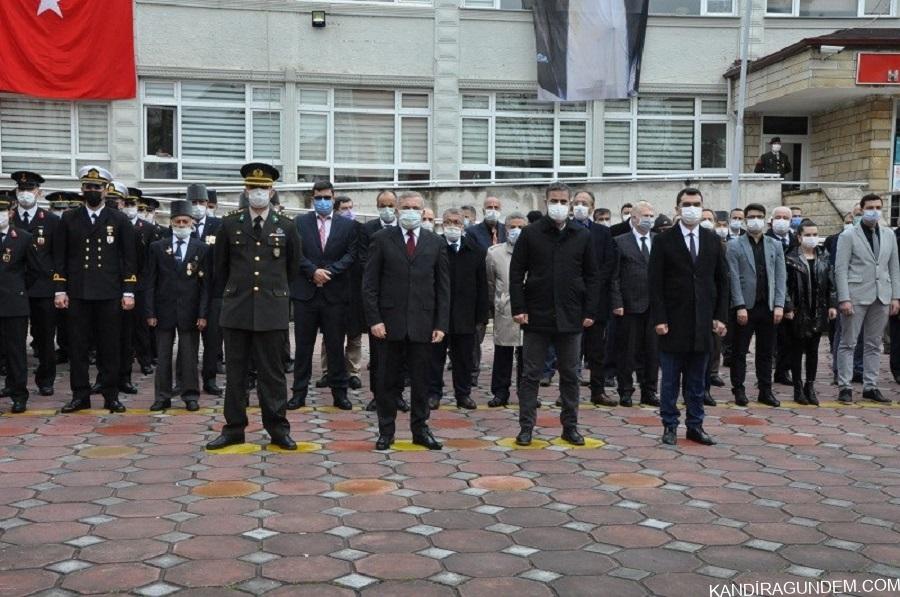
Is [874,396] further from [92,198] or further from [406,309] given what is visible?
[92,198]

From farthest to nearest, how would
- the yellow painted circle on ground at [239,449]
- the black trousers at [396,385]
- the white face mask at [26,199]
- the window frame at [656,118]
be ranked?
1. the window frame at [656,118]
2. the white face mask at [26,199]
3. the black trousers at [396,385]
4. the yellow painted circle on ground at [239,449]

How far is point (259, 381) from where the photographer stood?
322 inches

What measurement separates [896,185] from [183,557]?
73.0 feet

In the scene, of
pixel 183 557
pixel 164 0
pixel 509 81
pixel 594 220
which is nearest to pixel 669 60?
pixel 509 81

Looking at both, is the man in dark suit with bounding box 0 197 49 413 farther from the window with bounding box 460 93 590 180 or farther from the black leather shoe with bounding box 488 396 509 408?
the window with bounding box 460 93 590 180

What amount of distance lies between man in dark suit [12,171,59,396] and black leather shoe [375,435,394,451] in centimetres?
426

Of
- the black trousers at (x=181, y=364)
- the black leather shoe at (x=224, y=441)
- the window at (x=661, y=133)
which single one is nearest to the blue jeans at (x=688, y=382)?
the black leather shoe at (x=224, y=441)

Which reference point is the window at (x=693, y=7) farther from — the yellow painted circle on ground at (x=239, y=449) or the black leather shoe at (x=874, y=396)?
the yellow painted circle on ground at (x=239, y=449)

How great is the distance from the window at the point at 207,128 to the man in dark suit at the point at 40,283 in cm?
1193

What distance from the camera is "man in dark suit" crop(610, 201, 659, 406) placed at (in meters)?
10.7

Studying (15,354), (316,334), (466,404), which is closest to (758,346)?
(466,404)

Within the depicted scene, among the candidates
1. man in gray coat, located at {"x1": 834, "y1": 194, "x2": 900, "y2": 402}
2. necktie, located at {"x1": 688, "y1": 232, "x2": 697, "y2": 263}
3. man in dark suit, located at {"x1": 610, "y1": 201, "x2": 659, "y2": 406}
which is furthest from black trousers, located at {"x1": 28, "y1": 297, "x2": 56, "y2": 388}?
→ man in gray coat, located at {"x1": 834, "y1": 194, "x2": 900, "y2": 402}

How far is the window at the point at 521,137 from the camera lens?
25.0m

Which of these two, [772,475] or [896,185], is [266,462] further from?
[896,185]
